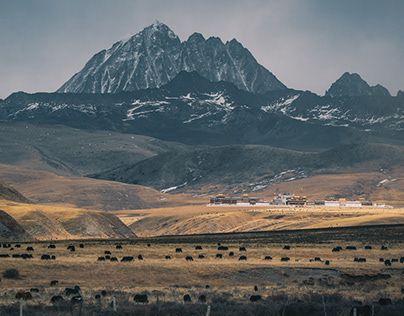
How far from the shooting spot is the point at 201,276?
7081cm

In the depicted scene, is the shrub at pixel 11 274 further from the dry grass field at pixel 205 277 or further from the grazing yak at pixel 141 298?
the grazing yak at pixel 141 298

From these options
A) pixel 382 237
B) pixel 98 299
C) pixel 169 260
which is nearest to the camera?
pixel 98 299

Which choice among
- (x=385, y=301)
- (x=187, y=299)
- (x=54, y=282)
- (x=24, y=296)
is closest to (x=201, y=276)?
(x=54, y=282)

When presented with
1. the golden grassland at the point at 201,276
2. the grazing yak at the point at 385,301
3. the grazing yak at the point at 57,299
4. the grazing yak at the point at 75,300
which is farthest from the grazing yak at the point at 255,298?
the grazing yak at the point at 57,299

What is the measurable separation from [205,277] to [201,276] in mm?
447

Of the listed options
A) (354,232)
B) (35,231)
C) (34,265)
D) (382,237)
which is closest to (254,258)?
(34,265)

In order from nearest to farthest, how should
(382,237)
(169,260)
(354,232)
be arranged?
1. (169,260)
2. (382,237)
3. (354,232)

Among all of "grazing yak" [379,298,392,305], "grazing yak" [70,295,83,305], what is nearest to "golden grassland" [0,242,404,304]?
"grazing yak" [70,295,83,305]

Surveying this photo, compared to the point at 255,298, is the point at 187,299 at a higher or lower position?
higher

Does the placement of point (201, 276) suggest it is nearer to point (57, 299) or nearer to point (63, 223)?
point (57, 299)

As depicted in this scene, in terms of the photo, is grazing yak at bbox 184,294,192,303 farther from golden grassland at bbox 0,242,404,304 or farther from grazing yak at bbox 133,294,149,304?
grazing yak at bbox 133,294,149,304

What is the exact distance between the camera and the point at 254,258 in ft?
286

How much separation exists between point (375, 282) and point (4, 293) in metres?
28.6

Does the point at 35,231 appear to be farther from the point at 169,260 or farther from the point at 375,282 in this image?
the point at 375,282
